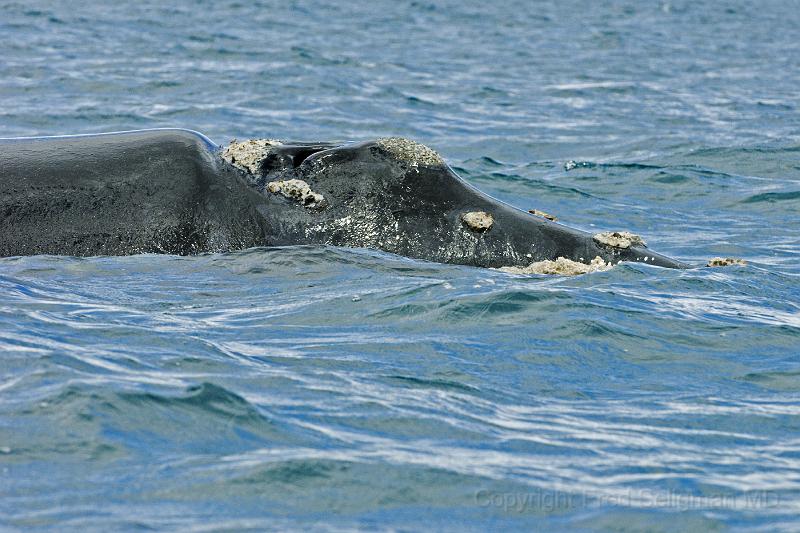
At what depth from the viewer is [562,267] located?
9023 millimetres

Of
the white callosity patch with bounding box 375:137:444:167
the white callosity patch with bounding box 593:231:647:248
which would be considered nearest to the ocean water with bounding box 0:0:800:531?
the white callosity patch with bounding box 593:231:647:248

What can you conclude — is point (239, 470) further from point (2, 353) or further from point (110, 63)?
point (110, 63)

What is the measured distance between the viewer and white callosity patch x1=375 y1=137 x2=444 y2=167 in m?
9.04

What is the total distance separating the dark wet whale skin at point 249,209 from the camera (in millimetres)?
8883

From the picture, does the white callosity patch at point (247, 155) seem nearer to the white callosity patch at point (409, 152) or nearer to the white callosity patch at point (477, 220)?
the white callosity patch at point (409, 152)

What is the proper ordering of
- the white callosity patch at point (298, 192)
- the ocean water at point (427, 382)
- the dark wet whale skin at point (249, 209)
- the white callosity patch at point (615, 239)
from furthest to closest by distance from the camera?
the white callosity patch at point (615, 239) < the white callosity patch at point (298, 192) < the dark wet whale skin at point (249, 209) < the ocean water at point (427, 382)

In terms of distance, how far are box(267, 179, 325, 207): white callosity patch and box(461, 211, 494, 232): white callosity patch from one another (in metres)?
1.04

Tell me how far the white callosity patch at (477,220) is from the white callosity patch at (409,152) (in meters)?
0.46

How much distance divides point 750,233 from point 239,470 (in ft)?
28.4

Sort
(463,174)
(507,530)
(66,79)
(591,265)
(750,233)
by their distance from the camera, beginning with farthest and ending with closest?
(66,79) < (463,174) < (750,233) < (591,265) < (507,530)

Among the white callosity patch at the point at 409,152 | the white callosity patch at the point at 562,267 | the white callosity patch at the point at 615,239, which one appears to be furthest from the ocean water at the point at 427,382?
the white callosity patch at the point at 409,152

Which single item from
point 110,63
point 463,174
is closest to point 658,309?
point 463,174

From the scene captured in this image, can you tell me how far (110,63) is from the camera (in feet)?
77.9

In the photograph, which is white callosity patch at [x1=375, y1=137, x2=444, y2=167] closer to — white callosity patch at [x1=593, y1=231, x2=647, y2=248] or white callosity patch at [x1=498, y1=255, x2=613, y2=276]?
white callosity patch at [x1=498, y1=255, x2=613, y2=276]
